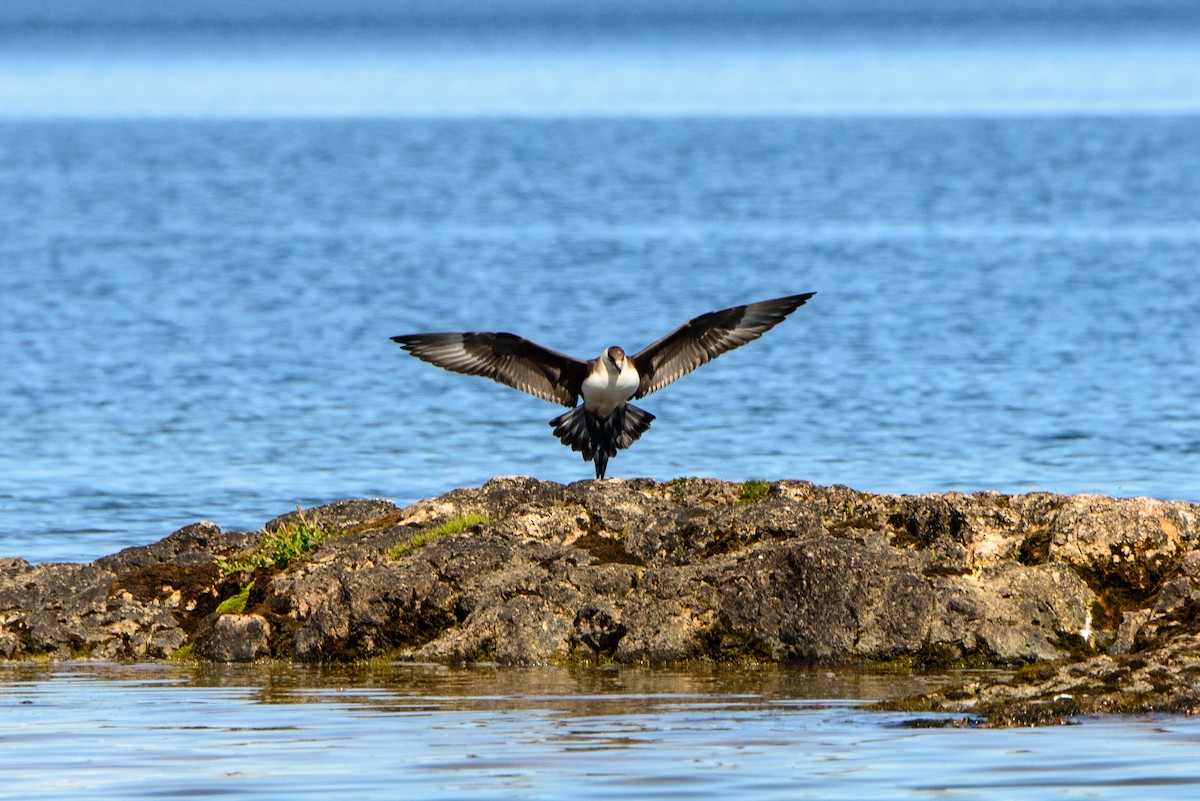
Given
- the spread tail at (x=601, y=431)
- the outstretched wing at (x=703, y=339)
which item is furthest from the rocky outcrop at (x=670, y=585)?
the outstretched wing at (x=703, y=339)

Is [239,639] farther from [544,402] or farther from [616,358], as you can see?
[544,402]

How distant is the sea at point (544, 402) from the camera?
920 centimetres

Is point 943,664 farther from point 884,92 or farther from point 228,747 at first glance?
point 884,92

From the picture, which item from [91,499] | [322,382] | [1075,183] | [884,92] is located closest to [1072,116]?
[884,92]

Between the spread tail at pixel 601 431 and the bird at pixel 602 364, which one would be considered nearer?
the bird at pixel 602 364

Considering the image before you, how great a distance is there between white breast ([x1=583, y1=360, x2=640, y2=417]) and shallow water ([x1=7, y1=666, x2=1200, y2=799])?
4.08 metres

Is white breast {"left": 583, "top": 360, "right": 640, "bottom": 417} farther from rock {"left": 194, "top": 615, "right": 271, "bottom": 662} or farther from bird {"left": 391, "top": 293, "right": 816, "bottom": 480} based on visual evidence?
rock {"left": 194, "top": 615, "right": 271, "bottom": 662}

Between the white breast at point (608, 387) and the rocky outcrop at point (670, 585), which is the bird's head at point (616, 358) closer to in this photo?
the white breast at point (608, 387)

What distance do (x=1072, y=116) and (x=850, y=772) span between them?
135033 millimetres

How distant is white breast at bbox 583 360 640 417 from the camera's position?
1548cm

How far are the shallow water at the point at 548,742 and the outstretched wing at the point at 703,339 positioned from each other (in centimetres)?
454

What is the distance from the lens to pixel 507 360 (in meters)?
15.9

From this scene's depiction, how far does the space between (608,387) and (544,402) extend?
1410 centimetres

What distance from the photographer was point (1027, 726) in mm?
9453
